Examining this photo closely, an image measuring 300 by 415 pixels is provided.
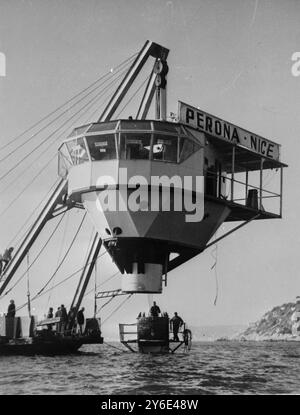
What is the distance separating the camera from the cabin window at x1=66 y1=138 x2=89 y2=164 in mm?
36688

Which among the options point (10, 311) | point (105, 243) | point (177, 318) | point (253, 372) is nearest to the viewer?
point (253, 372)

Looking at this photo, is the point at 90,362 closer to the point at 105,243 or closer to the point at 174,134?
the point at 105,243

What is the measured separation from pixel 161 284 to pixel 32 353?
27.4 ft

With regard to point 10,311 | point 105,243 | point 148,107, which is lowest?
point 10,311

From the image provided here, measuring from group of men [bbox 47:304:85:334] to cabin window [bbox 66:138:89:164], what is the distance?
406 inches

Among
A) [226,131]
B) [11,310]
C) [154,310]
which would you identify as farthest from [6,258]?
[226,131]

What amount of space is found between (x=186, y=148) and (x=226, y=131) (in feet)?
11.3

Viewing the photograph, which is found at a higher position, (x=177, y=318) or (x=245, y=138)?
(x=245, y=138)

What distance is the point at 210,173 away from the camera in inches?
1495

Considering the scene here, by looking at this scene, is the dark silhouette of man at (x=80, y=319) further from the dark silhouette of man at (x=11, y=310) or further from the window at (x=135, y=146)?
the window at (x=135, y=146)

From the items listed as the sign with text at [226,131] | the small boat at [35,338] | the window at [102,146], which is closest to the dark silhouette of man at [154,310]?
the small boat at [35,338]

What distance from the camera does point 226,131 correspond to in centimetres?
3831

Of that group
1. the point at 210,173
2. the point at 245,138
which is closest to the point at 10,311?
the point at 210,173

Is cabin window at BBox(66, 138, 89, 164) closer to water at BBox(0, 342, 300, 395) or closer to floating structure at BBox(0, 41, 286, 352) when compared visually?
floating structure at BBox(0, 41, 286, 352)
